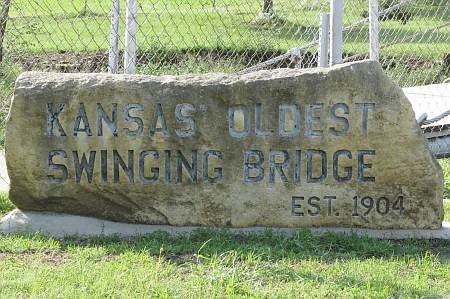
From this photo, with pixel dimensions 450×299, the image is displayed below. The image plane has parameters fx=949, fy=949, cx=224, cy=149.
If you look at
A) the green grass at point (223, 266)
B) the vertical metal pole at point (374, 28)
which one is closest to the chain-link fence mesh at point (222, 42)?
the vertical metal pole at point (374, 28)

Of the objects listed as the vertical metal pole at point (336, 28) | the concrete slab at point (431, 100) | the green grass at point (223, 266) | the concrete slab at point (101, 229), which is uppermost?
the vertical metal pole at point (336, 28)

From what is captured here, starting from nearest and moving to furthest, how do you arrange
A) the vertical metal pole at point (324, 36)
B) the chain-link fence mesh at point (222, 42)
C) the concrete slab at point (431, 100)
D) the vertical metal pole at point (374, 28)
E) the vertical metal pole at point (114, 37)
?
1. the vertical metal pole at point (114, 37)
2. the vertical metal pole at point (324, 36)
3. the vertical metal pole at point (374, 28)
4. the concrete slab at point (431, 100)
5. the chain-link fence mesh at point (222, 42)

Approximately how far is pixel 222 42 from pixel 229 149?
473 centimetres

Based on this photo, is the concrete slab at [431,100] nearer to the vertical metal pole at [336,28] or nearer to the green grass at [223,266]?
the vertical metal pole at [336,28]

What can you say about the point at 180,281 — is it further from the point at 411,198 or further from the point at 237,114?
the point at 411,198

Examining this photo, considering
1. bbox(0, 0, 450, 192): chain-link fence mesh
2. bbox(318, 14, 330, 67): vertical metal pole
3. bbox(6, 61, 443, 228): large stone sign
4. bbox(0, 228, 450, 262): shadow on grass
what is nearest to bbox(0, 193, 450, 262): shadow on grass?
bbox(0, 228, 450, 262): shadow on grass

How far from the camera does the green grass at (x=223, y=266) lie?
479cm

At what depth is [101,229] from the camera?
5.91 metres

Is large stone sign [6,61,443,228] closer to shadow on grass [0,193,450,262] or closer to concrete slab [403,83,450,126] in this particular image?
shadow on grass [0,193,450,262]

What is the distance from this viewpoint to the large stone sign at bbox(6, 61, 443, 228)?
19.3ft

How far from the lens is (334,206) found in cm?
595

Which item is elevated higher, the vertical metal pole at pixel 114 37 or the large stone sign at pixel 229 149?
the vertical metal pole at pixel 114 37

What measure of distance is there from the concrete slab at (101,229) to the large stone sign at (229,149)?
5cm

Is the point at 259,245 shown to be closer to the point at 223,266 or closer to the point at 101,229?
the point at 223,266
